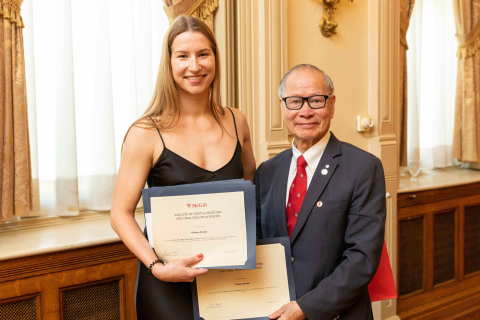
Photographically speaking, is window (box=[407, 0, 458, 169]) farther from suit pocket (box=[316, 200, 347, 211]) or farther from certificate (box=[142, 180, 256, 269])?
certificate (box=[142, 180, 256, 269])

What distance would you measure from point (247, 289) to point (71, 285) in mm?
1190

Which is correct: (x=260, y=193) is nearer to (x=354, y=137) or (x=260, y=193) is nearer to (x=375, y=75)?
(x=354, y=137)

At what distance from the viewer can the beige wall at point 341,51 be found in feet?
9.03

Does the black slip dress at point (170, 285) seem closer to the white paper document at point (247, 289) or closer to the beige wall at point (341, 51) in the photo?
the white paper document at point (247, 289)

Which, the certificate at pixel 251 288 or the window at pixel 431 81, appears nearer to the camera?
the certificate at pixel 251 288

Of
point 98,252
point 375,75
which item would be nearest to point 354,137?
point 375,75

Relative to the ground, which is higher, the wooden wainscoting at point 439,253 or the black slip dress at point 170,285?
the black slip dress at point 170,285

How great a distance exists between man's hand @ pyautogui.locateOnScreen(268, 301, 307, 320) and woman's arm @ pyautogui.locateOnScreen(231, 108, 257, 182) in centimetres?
62

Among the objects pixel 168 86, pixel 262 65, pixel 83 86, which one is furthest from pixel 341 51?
pixel 168 86

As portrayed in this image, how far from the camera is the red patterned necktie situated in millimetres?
1405

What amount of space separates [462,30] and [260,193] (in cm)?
326

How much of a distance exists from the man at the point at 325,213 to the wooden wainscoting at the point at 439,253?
2131mm

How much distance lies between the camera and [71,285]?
6.97 ft

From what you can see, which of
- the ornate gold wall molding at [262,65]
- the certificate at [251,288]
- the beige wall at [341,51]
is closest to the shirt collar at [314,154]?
the certificate at [251,288]
